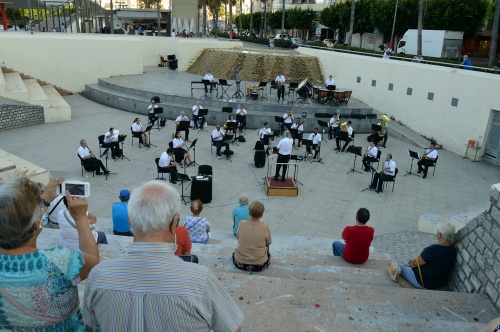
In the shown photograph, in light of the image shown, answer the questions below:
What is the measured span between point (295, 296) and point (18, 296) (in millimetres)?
2795

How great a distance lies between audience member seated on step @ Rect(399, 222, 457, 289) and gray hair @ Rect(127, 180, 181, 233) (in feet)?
13.4

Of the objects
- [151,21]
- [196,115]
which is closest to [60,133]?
[196,115]

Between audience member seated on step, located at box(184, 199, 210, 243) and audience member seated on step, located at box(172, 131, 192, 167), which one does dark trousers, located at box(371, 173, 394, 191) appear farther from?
audience member seated on step, located at box(184, 199, 210, 243)

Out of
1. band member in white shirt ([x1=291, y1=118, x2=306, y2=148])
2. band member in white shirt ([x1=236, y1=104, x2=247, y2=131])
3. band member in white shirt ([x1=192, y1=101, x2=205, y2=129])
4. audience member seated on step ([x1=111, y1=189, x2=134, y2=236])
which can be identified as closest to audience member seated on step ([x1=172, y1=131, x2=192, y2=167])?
band member in white shirt ([x1=192, y1=101, x2=205, y2=129])

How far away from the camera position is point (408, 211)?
427 inches

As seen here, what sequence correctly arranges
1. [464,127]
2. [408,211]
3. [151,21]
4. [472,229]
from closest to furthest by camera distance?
[472,229], [408,211], [464,127], [151,21]

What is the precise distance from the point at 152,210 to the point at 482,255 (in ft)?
13.5

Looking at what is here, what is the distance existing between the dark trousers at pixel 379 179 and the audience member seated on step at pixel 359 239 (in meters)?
6.26

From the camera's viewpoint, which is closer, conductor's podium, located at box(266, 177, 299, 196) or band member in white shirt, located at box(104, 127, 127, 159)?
conductor's podium, located at box(266, 177, 299, 196)

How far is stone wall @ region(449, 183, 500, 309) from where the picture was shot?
434 centimetres

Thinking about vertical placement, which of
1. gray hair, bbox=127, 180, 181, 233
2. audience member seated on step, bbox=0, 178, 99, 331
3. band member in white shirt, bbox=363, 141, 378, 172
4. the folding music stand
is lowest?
band member in white shirt, bbox=363, 141, 378, 172

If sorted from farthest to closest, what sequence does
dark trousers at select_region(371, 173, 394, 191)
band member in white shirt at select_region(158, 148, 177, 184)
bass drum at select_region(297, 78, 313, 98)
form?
bass drum at select_region(297, 78, 313, 98)
dark trousers at select_region(371, 173, 394, 191)
band member in white shirt at select_region(158, 148, 177, 184)

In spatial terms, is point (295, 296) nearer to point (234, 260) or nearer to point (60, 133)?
point (234, 260)

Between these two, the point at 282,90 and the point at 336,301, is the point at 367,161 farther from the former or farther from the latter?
the point at 336,301
